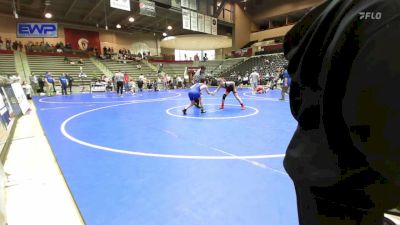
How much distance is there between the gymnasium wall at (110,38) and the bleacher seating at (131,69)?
18.4ft

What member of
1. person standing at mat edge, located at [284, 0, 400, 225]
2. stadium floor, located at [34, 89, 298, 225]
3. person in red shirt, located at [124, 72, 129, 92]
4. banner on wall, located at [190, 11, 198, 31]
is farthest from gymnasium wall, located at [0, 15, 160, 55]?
person standing at mat edge, located at [284, 0, 400, 225]

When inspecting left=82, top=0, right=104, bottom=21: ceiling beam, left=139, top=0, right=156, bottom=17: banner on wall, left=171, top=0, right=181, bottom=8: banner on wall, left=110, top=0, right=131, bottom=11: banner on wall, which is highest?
left=82, top=0, right=104, bottom=21: ceiling beam

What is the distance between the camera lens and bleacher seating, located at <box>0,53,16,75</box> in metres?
22.6

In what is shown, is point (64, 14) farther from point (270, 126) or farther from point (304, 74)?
point (304, 74)

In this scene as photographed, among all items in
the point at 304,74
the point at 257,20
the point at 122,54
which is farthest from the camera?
the point at 257,20

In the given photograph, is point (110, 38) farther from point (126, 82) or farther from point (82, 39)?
point (126, 82)

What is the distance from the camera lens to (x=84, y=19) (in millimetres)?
30766

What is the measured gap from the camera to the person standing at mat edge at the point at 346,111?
26.1 inches

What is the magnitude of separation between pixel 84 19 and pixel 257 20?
886 inches

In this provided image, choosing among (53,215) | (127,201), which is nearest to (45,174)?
(53,215)

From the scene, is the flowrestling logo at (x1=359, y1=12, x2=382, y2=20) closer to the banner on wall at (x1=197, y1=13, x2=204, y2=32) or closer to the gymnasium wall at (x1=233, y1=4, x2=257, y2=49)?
the banner on wall at (x1=197, y1=13, x2=204, y2=32)

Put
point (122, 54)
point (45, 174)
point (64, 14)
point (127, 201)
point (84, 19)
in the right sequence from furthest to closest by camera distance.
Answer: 1. point (122, 54)
2. point (84, 19)
3. point (64, 14)
4. point (45, 174)
5. point (127, 201)

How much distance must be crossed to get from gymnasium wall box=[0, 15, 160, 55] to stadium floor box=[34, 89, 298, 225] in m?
28.3

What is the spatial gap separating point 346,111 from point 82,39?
120 feet
